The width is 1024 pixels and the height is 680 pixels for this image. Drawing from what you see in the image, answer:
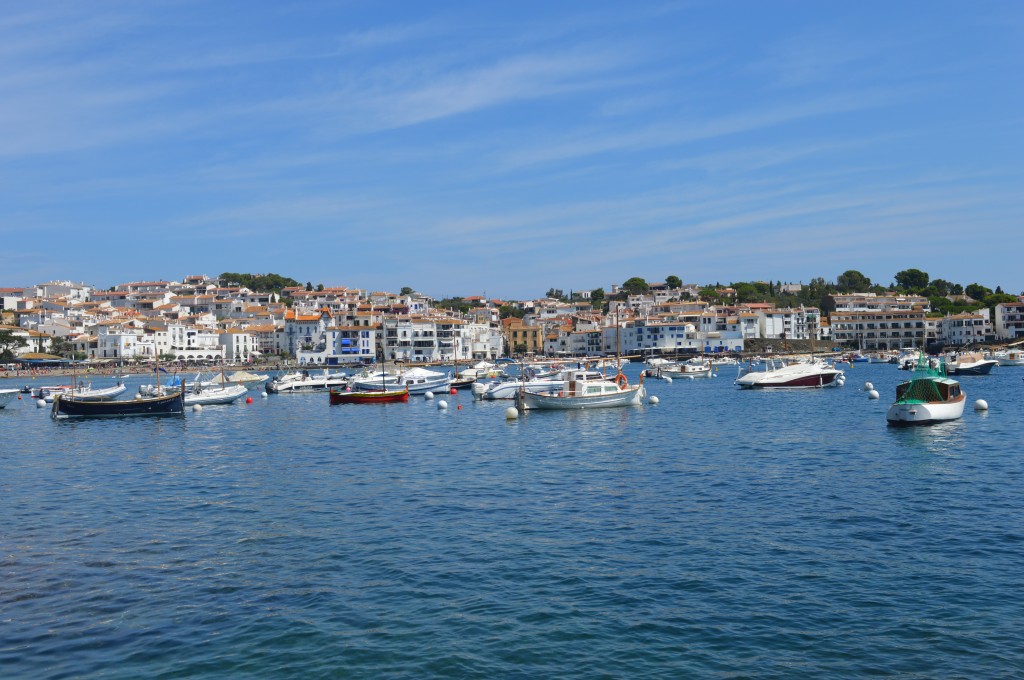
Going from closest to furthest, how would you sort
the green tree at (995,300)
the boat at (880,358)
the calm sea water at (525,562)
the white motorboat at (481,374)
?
the calm sea water at (525,562) < the white motorboat at (481,374) < the boat at (880,358) < the green tree at (995,300)

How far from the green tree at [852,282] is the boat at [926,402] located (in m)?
161

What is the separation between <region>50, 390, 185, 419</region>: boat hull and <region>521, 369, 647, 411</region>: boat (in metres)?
20.1

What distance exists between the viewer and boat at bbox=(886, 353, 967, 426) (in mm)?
33938

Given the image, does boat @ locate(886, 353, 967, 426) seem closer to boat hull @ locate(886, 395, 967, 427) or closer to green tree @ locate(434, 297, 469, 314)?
boat hull @ locate(886, 395, 967, 427)

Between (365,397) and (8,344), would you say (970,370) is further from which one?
(8,344)

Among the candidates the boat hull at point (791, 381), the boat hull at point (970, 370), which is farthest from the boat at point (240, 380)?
the boat hull at point (970, 370)

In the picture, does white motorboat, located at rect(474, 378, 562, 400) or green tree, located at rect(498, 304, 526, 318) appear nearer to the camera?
Result: white motorboat, located at rect(474, 378, 562, 400)

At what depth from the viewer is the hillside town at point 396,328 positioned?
124 metres

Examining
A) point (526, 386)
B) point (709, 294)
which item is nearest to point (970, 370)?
point (526, 386)

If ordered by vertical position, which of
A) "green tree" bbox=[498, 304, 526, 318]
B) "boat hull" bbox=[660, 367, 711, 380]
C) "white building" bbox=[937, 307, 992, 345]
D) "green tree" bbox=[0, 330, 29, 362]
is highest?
"green tree" bbox=[498, 304, 526, 318]

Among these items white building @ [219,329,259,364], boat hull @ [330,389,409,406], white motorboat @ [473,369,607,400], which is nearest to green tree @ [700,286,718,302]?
white building @ [219,329,259,364]

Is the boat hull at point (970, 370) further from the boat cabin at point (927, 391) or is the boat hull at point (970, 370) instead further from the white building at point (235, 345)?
the white building at point (235, 345)

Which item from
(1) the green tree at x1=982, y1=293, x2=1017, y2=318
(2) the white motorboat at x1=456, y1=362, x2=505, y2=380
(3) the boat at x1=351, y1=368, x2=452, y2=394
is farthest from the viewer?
(1) the green tree at x1=982, y1=293, x2=1017, y2=318

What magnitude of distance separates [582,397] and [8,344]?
103382 millimetres
